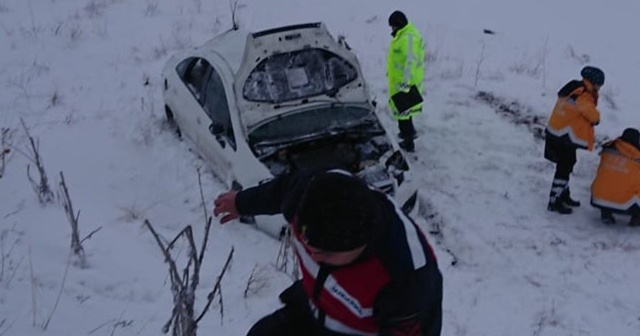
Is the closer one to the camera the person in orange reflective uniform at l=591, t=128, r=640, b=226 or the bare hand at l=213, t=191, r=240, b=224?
the bare hand at l=213, t=191, r=240, b=224

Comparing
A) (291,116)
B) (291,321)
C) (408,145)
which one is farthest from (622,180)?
(291,321)

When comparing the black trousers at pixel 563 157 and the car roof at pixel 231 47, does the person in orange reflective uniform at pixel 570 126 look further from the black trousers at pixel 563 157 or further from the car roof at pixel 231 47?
the car roof at pixel 231 47

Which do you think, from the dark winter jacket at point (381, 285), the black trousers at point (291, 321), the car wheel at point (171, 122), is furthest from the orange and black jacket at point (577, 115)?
the dark winter jacket at point (381, 285)

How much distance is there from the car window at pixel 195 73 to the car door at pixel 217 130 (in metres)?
0.15

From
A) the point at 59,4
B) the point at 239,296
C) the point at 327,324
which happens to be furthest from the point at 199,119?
the point at 59,4

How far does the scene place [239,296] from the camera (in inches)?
247

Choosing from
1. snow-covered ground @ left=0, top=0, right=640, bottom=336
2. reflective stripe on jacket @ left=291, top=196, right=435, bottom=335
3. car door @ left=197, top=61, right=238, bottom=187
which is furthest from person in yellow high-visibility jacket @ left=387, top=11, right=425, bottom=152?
reflective stripe on jacket @ left=291, top=196, right=435, bottom=335

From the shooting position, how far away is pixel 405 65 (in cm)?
955

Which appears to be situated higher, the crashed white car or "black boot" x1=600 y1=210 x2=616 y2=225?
the crashed white car

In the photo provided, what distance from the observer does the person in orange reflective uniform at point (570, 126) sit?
8.35m

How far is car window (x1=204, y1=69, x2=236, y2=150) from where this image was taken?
8.48m

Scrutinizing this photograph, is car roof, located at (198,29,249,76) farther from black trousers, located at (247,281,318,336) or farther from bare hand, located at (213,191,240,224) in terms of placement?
black trousers, located at (247,281,318,336)

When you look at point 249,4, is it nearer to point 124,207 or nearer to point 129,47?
point 129,47

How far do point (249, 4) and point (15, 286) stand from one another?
10.3 meters
